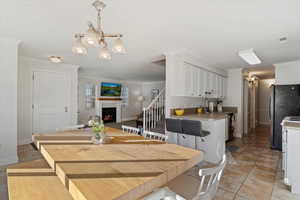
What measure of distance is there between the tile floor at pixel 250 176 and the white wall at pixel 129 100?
10.5 feet

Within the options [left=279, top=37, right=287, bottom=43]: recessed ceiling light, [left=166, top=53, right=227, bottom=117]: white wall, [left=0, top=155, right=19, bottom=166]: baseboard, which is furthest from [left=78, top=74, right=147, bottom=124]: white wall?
[left=279, top=37, right=287, bottom=43]: recessed ceiling light

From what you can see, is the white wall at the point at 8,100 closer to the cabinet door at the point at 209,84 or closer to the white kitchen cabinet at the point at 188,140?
the white kitchen cabinet at the point at 188,140

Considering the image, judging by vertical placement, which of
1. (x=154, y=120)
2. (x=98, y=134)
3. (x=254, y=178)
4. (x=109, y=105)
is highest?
(x=109, y=105)

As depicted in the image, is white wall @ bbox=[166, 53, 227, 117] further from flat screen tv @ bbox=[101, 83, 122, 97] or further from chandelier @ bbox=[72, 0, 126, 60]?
flat screen tv @ bbox=[101, 83, 122, 97]

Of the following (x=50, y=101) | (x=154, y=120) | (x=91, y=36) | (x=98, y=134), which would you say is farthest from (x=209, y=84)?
(x=50, y=101)

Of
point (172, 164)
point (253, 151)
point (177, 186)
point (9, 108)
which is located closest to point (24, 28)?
point (9, 108)

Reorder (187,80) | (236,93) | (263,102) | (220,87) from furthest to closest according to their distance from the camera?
(263,102) → (236,93) → (220,87) → (187,80)

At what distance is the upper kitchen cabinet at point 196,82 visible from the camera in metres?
3.54

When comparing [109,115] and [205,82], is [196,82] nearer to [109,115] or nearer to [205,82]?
[205,82]

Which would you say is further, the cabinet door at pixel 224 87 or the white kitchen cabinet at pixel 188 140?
the cabinet door at pixel 224 87

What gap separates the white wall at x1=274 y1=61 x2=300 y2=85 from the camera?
4.21 m

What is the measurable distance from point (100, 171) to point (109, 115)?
7.11 meters

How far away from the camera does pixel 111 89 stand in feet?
25.6

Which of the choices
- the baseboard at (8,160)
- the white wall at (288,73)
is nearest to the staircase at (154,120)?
the baseboard at (8,160)
